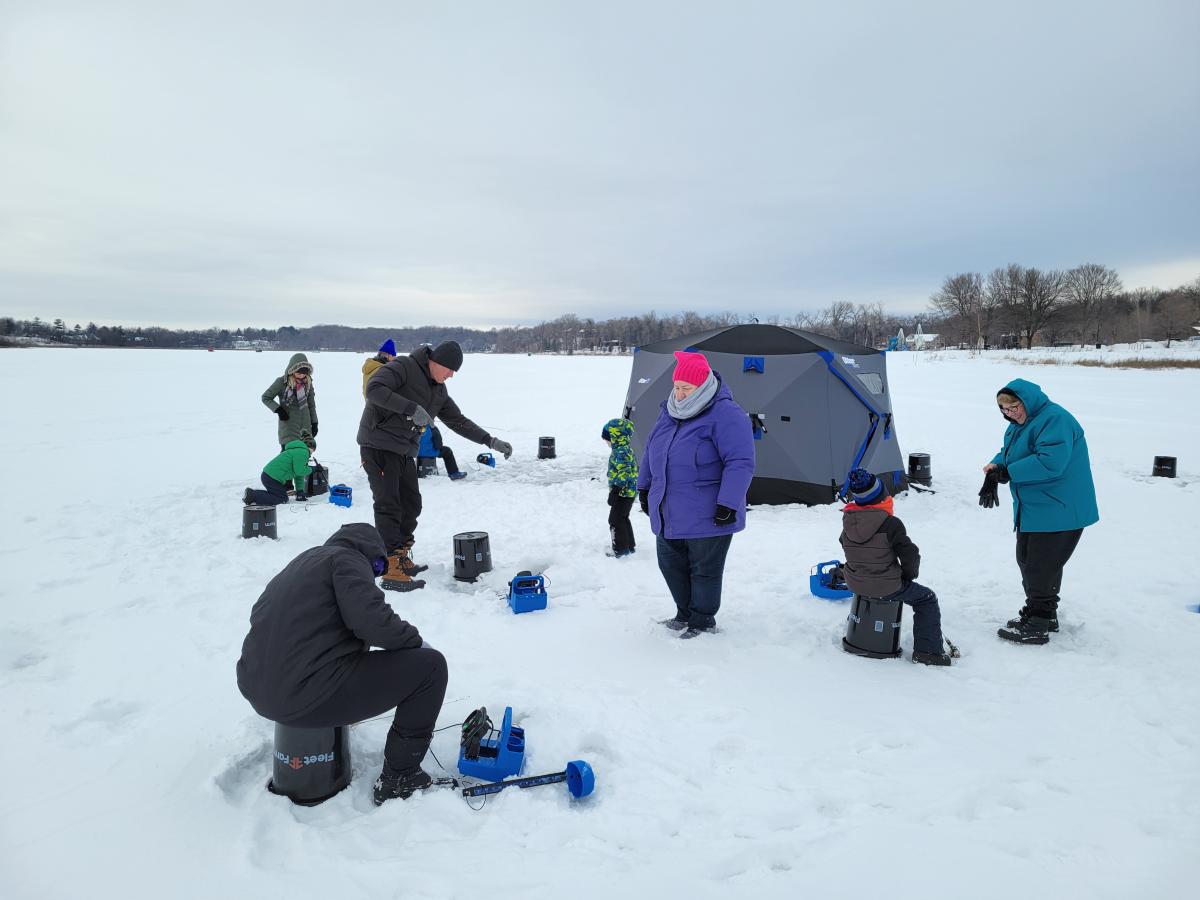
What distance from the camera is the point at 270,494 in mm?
7922

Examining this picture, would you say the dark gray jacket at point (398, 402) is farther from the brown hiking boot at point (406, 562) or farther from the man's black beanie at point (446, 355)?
the brown hiking boot at point (406, 562)

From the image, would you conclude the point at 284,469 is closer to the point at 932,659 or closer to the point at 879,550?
the point at 879,550

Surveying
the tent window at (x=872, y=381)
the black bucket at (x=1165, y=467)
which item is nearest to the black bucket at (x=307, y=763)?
the tent window at (x=872, y=381)

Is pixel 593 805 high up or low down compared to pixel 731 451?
down

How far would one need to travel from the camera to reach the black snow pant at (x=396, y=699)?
259 centimetres

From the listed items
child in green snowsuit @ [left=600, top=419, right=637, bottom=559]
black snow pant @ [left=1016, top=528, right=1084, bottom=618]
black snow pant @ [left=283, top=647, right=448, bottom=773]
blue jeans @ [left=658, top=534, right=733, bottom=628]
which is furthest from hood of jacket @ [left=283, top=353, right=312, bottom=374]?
black snow pant @ [left=1016, top=528, right=1084, bottom=618]

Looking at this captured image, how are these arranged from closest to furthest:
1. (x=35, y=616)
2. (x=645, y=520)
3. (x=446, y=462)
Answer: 1. (x=35, y=616)
2. (x=645, y=520)
3. (x=446, y=462)

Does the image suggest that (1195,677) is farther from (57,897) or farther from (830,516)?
(57,897)

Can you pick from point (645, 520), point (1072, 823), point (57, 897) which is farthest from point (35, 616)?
point (1072, 823)

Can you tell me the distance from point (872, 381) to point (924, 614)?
537 centimetres

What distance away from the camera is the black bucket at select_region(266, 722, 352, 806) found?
265 cm

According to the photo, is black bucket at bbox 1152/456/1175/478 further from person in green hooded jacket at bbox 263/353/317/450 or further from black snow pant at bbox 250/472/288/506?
black snow pant at bbox 250/472/288/506

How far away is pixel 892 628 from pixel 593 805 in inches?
92.0

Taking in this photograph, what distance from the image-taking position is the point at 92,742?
10.3 feet
